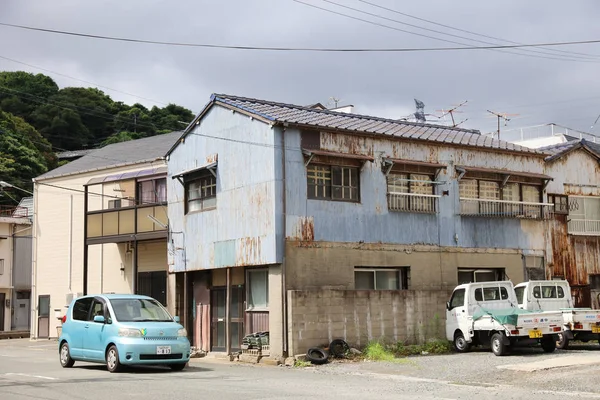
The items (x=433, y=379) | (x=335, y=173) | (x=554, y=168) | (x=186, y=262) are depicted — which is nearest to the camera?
(x=433, y=379)

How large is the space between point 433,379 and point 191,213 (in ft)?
37.5

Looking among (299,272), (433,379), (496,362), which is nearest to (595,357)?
(496,362)

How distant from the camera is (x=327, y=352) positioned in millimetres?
20516

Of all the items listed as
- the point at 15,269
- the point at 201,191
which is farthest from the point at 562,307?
the point at 15,269

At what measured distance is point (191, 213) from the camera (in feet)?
82.0

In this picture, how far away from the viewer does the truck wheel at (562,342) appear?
2105cm

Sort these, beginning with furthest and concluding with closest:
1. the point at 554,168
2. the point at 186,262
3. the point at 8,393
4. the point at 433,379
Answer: the point at 554,168
the point at 186,262
the point at 433,379
the point at 8,393

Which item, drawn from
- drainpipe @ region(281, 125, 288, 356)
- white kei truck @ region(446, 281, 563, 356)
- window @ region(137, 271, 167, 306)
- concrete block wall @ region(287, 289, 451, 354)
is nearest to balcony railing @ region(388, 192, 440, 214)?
concrete block wall @ region(287, 289, 451, 354)

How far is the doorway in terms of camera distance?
23016mm

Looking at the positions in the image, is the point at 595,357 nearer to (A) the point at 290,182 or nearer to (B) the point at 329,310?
(B) the point at 329,310

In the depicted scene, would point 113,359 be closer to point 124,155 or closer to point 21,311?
point 124,155

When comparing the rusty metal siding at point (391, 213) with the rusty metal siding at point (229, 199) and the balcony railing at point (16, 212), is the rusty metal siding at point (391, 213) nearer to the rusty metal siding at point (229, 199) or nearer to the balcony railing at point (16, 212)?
the rusty metal siding at point (229, 199)

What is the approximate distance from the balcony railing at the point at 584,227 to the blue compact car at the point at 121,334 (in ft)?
57.0

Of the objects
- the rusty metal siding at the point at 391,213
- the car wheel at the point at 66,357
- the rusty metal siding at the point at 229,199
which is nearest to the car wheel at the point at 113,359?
the car wheel at the point at 66,357
